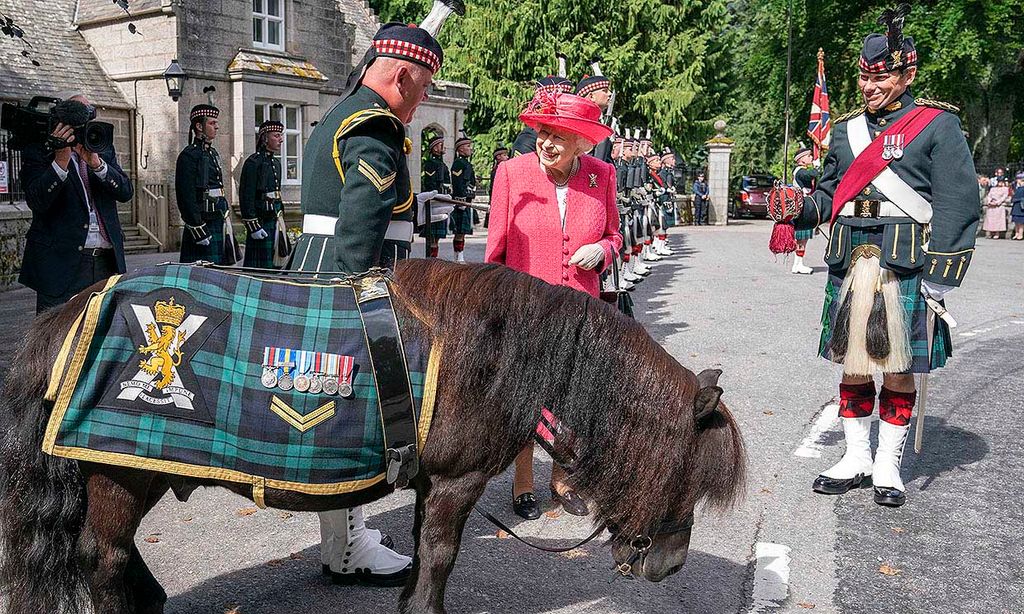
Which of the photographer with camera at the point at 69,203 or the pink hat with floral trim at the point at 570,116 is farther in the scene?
the photographer with camera at the point at 69,203

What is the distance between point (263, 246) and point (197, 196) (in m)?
1.21

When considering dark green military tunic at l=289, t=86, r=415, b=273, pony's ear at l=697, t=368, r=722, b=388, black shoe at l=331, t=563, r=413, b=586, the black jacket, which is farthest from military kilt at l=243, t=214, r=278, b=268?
pony's ear at l=697, t=368, r=722, b=388

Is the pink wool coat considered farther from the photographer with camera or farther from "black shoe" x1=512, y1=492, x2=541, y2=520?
the photographer with camera

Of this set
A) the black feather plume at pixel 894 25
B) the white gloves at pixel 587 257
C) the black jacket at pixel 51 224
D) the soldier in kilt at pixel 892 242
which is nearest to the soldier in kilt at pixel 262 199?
the black jacket at pixel 51 224

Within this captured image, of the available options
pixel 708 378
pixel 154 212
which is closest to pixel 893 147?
pixel 708 378

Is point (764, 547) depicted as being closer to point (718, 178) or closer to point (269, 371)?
point (269, 371)

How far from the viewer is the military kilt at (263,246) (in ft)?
34.3

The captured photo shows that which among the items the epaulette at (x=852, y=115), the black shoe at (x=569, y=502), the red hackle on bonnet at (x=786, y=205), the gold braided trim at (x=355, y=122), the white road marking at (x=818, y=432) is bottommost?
the white road marking at (x=818, y=432)

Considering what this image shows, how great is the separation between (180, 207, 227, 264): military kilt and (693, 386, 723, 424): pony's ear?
786 centimetres

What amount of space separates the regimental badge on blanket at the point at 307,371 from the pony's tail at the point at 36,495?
626mm

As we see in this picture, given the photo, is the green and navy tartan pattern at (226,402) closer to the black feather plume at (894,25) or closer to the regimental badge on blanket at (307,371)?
the regimental badge on blanket at (307,371)

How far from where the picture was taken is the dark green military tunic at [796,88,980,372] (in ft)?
14.9

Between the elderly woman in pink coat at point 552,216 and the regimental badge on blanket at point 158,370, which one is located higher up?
the elderly woman in pink coat at point 552,216

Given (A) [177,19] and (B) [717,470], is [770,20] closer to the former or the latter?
(A) [177,19]
